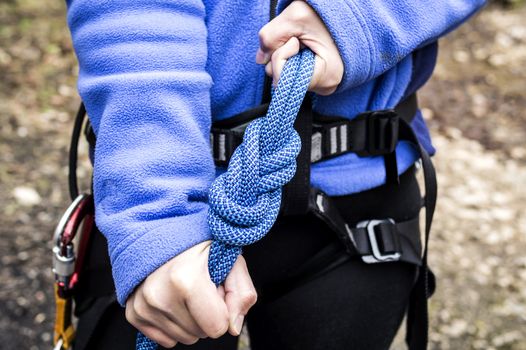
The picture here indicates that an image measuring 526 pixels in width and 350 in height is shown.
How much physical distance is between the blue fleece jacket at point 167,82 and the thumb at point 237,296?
59 millimetres

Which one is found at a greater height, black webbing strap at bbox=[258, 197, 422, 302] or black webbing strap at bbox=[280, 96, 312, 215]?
black webbing strap at bbox=[280, 96, 312, 215]

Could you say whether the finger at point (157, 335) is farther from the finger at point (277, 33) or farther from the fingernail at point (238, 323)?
the finger at point (277, 33)

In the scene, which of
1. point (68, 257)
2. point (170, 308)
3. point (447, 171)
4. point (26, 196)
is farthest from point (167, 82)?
point (447, 171)

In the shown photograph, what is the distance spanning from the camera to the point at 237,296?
69 cm

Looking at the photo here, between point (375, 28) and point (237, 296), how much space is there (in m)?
0.37

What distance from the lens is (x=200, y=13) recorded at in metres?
0.78

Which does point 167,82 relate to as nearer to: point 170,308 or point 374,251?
point 170,308

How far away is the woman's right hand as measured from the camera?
25.4 inches

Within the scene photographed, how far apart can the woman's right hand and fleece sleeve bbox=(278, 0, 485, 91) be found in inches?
11.1

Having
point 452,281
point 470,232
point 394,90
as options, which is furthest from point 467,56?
point 394,90

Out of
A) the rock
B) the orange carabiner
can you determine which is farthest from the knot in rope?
the rock

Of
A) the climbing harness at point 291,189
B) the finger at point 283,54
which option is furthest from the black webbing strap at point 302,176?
the finger at point 283,54

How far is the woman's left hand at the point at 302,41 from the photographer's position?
73 centimetres

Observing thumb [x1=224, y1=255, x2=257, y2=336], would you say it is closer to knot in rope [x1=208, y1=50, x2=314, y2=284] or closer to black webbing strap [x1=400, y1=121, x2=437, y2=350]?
knot in rope [x1=208, y1=50, x2=314, y2=284]
